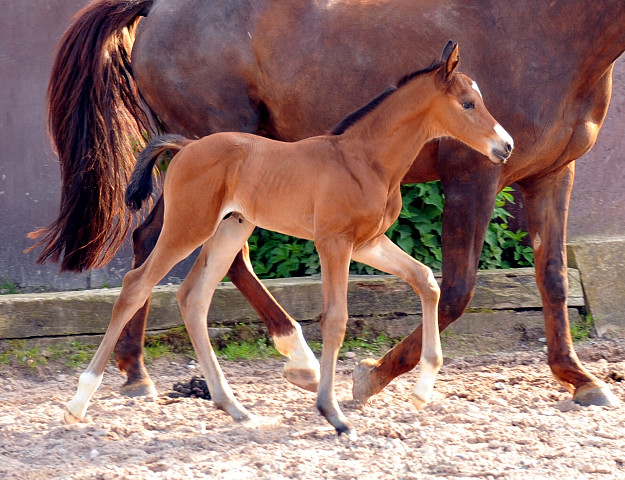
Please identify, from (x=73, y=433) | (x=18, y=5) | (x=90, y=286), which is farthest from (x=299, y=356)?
(x=18, y=5)

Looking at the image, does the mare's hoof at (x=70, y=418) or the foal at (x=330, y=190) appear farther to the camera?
the mare's hoof at (x=70, y=418)

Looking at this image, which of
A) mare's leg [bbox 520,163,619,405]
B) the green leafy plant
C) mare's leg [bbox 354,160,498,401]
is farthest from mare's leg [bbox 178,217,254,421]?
the green leafy plant

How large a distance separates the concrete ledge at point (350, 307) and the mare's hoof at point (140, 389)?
0.75 meters

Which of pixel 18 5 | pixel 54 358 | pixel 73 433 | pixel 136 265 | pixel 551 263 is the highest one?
pixel 18 5

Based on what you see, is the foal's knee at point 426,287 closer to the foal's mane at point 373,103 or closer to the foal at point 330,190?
the foal at point 330,190

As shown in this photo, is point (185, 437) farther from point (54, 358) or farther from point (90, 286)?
point (90, 286)

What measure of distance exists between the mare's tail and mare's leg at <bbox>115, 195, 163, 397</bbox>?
13 cm

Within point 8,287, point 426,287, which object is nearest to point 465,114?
point 426,287

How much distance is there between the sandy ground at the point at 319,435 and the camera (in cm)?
304

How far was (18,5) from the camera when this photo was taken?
5.57m

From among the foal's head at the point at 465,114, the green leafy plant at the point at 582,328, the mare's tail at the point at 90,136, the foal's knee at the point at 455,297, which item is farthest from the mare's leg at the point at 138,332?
the green leafy plant at the point at 582,328

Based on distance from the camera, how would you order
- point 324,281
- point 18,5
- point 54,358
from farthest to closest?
1. point 18,5
2. point 54,358
3. point 324,281

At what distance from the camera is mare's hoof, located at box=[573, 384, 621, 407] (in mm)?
3967

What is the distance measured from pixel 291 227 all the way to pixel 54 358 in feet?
6.60
